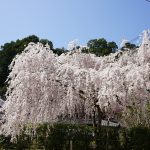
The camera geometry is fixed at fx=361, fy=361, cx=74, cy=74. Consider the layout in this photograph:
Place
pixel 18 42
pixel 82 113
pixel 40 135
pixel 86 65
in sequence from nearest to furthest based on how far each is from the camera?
1. pixel 82 113
2. pixel 86 65
3. pixel 40 135
4. pixel 18 42

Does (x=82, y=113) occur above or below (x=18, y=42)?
below

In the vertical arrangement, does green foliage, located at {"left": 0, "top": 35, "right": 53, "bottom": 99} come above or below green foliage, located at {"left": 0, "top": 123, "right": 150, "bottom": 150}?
above

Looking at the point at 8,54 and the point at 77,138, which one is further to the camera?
the point at 8,54

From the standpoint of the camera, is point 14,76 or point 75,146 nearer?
point 14,76

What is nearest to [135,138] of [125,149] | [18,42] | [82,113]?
[125,149]

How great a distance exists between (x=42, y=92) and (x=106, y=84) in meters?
1.75

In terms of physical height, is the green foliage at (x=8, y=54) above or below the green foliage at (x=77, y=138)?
above

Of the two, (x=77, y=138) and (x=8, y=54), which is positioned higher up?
(x=8, y=54)

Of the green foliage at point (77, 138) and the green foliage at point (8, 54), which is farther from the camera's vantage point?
the green foliage at point (8, 54)

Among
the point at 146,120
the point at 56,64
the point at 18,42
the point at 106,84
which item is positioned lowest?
the point at 146,120

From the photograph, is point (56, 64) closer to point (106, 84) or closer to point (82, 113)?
point (106, 84)

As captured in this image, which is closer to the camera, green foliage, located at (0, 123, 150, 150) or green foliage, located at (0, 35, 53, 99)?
green foliage, located at (0, 123, 150, 150)

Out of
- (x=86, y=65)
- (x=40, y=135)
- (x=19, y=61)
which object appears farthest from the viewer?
(x=40, y=135)

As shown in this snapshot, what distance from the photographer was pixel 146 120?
12.7 meters
